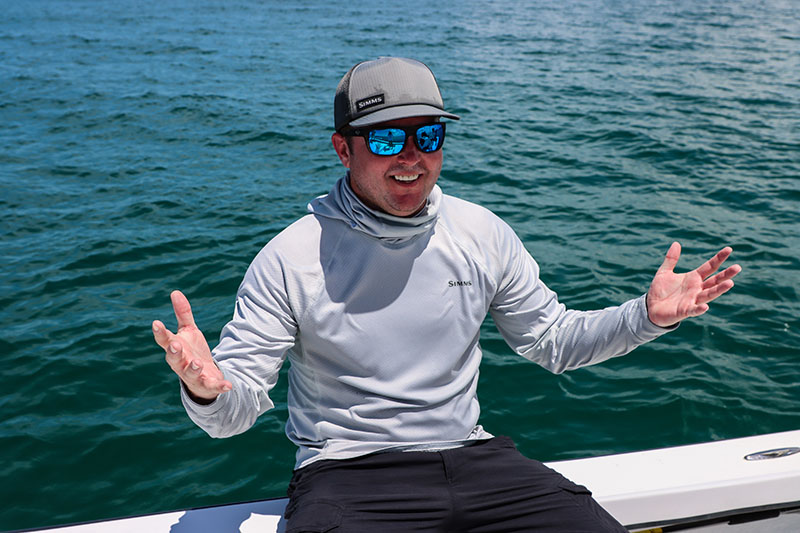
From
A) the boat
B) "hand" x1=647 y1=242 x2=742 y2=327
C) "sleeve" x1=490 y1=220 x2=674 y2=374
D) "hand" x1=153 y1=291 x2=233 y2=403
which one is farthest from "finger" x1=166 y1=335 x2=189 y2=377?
"hand" x1=647 y1=242 x2=742 y2=327

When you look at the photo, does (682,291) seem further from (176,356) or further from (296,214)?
(296,214)

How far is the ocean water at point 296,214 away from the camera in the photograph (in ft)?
15.8

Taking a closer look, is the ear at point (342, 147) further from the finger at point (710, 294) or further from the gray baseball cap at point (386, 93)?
the finger at point (710, 294)

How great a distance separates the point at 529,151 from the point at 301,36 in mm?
14012

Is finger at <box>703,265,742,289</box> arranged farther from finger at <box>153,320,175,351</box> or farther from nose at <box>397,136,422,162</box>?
finger at <box>153,320,175,351</box>

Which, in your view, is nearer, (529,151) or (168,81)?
A: (529,151)

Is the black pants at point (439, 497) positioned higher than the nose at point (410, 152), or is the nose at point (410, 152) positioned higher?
the nose at point (410, 152)

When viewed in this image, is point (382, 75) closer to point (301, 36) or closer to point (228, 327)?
point (228, 327)

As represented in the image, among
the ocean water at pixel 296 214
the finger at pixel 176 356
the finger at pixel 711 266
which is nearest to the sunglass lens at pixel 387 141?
the finger at pixel 176 356

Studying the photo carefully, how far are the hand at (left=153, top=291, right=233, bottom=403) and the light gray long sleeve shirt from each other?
0.55ft

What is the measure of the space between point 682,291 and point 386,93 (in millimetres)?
1310

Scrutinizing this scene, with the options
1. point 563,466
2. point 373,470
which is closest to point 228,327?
point 373,470

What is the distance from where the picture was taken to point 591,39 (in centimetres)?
2284

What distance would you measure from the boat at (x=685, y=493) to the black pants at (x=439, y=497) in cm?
33
